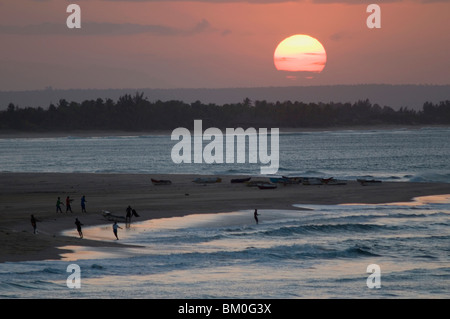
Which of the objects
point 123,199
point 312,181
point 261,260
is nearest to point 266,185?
point 312,181

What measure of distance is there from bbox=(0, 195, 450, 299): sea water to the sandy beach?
1943mm

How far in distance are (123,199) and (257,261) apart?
21955mm

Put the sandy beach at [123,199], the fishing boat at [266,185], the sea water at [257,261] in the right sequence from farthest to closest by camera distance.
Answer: the fishing boat at [266,185] → the sandy beach at [123,199] → the sea water at [257,261]

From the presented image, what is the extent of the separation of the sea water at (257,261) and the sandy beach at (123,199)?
1943 mm

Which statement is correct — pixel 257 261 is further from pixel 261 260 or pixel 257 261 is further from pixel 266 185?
pixel 266 185

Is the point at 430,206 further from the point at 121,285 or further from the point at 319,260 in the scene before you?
the point at 121,285

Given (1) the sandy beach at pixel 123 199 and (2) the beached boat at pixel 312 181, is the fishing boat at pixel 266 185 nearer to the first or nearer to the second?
(1) the sandy beach at pixel 123 199

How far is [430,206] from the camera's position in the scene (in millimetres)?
42750

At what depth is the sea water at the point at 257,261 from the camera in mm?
20828

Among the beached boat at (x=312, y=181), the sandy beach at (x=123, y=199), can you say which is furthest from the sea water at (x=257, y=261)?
the beached boat at (x=312, y=181)

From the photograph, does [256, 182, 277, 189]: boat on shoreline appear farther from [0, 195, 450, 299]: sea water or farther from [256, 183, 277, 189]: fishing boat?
[0, 195, 450, 299]: sea water

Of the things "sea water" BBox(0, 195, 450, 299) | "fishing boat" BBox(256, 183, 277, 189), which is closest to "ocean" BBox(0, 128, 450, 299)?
Answer: "sea water" BBox(0, 195, 450, 299)

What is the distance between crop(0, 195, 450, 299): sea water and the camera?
820 inches
